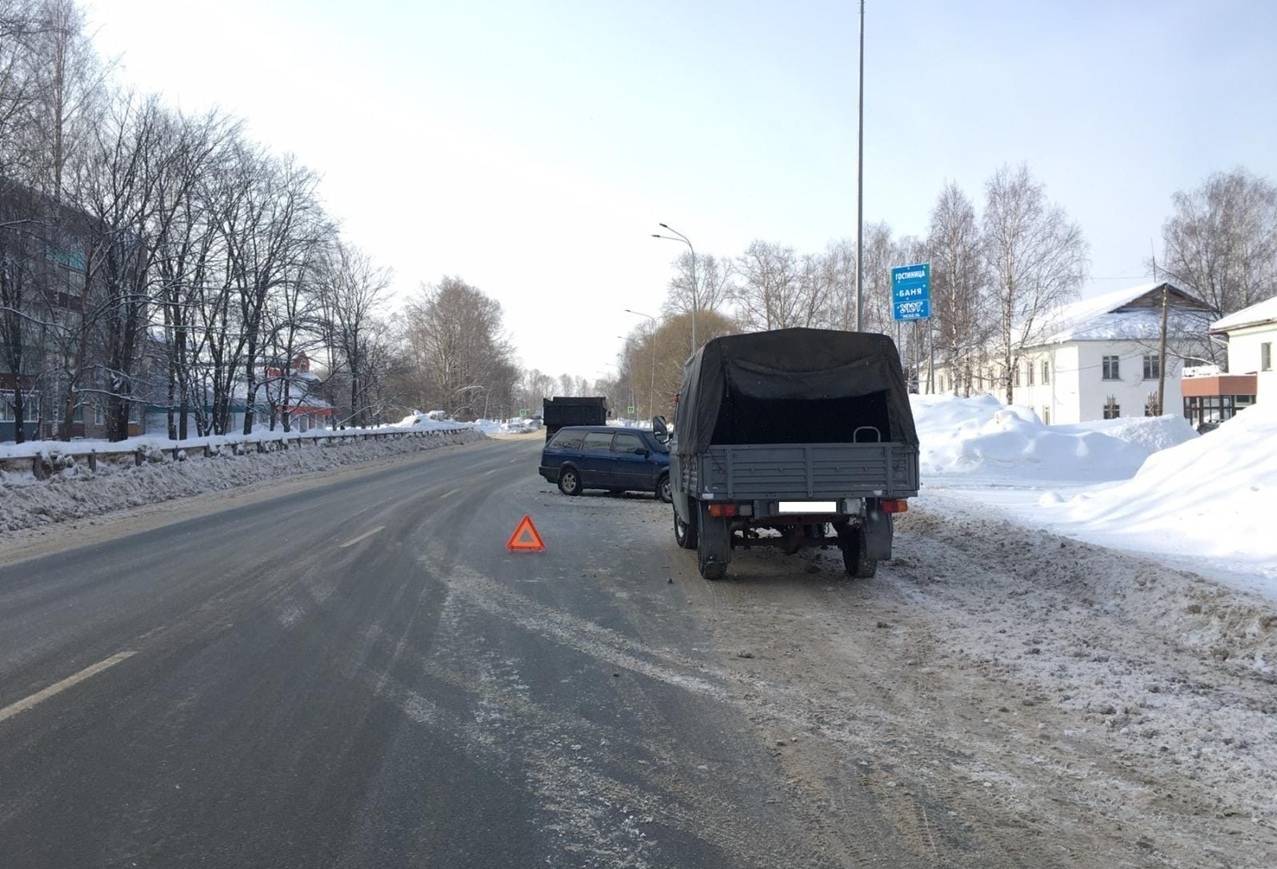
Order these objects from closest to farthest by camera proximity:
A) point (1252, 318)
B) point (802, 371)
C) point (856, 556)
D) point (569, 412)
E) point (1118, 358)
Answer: point (856, 556) → point (802, 371) → point (1252, 318) → point (569, 412) → point (1118, 358)

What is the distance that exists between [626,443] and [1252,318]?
3383 centimetres

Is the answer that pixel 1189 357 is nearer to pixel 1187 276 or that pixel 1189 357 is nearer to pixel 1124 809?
pixel 1187 276

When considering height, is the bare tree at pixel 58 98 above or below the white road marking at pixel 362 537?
above

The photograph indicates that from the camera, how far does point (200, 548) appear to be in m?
12.9

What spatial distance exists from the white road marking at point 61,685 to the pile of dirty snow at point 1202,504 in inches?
397

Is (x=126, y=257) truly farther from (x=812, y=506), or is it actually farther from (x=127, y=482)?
(x=812, y=506)

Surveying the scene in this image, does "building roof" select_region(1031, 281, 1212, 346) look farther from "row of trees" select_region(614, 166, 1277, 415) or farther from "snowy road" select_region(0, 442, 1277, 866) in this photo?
"snowy road" select_region(0, 442, 1277, 866)

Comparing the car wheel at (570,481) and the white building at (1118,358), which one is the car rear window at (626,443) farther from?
the white building at (1118,358)

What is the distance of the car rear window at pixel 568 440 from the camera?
22.9 metres

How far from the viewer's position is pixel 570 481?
22891mm

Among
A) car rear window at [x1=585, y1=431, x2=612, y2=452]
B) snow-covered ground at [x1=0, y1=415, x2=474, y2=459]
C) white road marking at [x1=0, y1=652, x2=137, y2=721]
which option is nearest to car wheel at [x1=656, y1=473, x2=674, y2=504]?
car rear window at [x1=585, y1=431, x2=612, y2=452]

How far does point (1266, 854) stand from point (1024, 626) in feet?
13.8

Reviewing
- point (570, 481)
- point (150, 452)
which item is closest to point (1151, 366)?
point (570, 481)

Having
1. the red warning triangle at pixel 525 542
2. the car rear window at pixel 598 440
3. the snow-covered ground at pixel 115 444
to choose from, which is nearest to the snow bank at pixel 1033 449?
the car rear window at pixel 598 440
